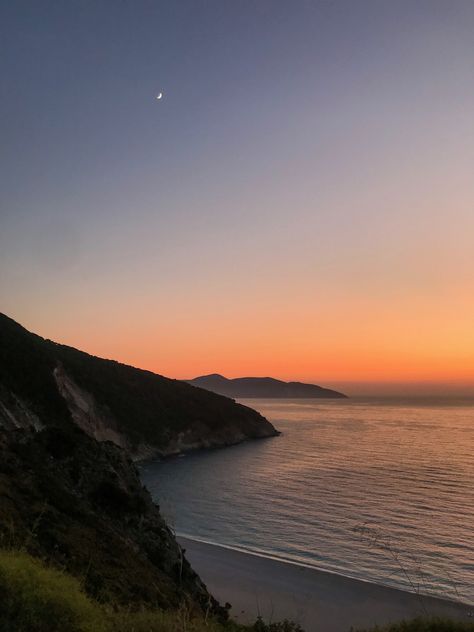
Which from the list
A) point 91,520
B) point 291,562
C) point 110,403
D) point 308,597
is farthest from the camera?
point 110,403

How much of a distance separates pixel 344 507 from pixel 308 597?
19.8 metres

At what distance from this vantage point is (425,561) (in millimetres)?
30562

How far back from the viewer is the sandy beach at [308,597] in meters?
23.5

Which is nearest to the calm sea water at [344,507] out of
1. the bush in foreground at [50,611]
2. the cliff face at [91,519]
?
the cliff face at [91,519]

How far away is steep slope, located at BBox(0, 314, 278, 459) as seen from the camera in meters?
68.1

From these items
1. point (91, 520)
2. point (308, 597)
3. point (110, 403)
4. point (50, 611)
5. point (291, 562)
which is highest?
point (50, 611)

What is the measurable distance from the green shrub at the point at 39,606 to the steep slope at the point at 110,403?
50.1 meters

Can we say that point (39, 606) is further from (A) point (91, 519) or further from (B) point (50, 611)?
(A) point (91, 519)

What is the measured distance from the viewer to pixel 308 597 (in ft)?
83.6

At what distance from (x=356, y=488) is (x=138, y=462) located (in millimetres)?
41905

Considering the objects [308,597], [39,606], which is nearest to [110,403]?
[308,597]

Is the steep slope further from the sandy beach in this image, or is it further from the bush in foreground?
the bush in foreground

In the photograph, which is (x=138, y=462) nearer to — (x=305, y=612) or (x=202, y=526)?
(x=202, y=526)

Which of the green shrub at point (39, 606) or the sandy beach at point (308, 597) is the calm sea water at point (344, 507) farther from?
the green shrub at point (39, 606)
